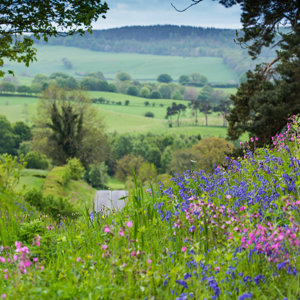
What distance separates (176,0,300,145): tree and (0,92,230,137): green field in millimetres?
105524

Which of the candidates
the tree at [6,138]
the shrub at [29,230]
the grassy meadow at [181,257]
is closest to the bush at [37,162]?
the tree at [6,138]

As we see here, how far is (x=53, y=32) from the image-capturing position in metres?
10.9

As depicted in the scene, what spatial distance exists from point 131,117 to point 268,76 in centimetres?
14171

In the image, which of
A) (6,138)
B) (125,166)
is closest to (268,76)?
(125,166)

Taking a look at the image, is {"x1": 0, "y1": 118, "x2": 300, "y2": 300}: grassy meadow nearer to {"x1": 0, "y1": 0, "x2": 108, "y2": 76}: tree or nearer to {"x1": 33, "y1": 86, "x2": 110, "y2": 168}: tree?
{"x1": 0, "y1": 0, "x2": 108, "y2": 76}: tree

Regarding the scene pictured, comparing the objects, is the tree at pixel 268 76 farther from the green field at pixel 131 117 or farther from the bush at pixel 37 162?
the green field at pixel 131 117

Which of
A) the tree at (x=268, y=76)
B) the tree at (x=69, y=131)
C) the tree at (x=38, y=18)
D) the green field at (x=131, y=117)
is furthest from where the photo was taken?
the green field at (x=131, y=117)

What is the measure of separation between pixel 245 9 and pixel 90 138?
46.1 metres

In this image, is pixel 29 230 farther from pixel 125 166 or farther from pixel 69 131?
pixel 125 166

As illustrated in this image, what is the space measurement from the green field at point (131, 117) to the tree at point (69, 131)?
6314cm

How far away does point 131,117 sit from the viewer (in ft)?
539

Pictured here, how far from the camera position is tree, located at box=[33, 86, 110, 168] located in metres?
56.0

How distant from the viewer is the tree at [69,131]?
56.0 meters

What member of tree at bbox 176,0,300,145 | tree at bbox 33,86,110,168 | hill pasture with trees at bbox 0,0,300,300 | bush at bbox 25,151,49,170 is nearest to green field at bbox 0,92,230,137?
bush at bbox 25,151,49,170
